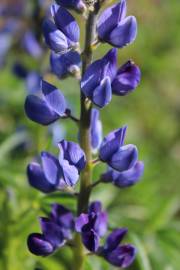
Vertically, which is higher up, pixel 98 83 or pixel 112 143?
pixel 98 83

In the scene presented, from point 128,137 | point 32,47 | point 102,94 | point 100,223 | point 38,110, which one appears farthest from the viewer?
point 128,137

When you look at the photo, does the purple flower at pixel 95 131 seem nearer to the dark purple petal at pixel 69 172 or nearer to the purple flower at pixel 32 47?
the dark purple petal at pixel 69 172

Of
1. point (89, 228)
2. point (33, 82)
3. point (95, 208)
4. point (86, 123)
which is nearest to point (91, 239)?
point (89, 228)

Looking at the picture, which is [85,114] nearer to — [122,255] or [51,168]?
[51,168]

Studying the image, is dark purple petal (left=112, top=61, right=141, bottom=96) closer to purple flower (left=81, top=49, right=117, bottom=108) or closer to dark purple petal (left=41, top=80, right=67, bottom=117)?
purple flower (left=81, top=49, right=117, bottom=108)

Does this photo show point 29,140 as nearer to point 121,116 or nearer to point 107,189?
point 107,189

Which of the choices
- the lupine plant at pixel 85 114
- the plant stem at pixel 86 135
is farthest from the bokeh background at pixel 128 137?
the lupine plant at pixel 85 114

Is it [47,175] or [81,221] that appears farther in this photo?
[47,175]
